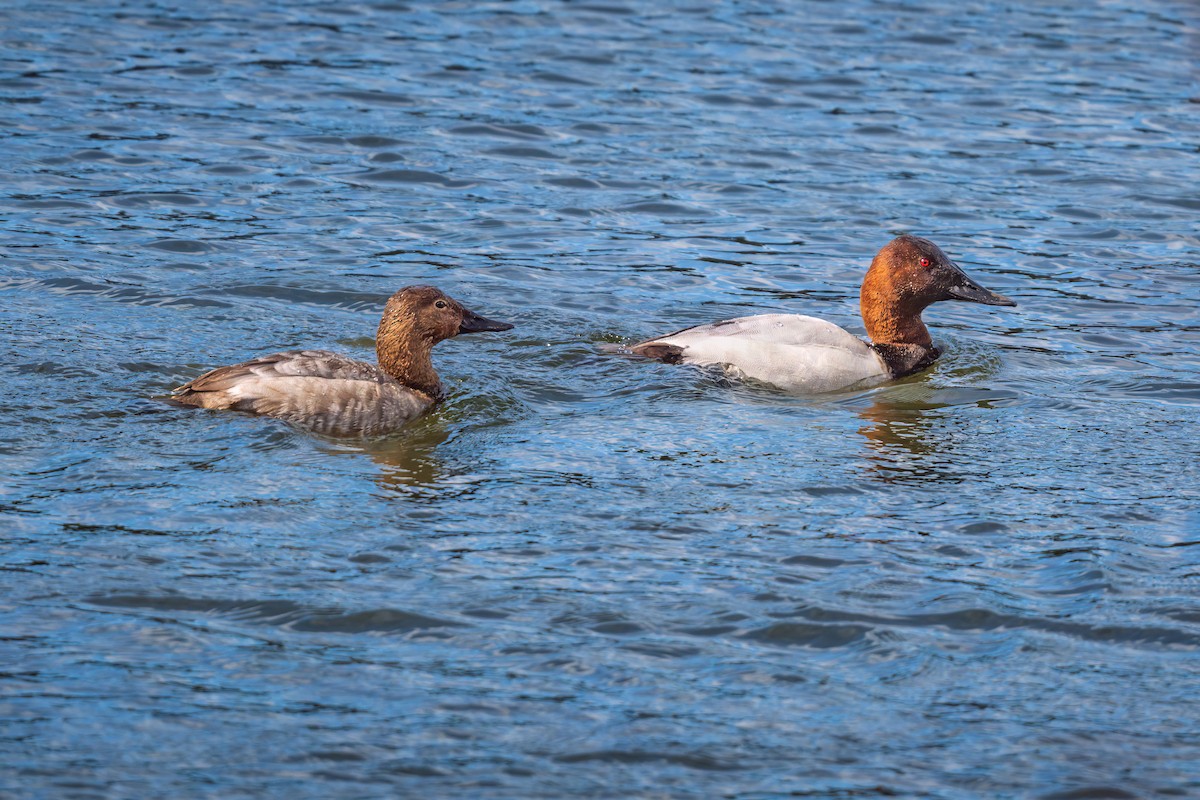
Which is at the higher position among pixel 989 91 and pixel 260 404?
pixel 989 91

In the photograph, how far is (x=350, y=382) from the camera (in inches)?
383

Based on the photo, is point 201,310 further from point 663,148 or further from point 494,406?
point 663,148

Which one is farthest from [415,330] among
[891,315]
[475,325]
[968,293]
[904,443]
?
[968,293]

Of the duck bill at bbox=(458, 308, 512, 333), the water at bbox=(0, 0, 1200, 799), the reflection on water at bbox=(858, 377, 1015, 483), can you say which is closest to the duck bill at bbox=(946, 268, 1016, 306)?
the water at bbox=(0, 0, 1200, 799)

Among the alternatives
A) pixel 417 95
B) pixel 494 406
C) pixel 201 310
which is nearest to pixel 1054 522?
pixel 494 406

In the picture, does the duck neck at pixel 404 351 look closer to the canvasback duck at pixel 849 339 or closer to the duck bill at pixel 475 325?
the duck bill at pixel 475 325

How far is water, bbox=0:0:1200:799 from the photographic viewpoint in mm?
6414

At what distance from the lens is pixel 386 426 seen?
32.2ft

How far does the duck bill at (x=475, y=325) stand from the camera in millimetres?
10422

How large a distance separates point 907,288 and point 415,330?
3711 mm

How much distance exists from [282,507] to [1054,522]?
412cm

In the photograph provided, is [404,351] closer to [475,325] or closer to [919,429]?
[475,325]

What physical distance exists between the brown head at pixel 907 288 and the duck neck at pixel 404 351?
3.42 metres

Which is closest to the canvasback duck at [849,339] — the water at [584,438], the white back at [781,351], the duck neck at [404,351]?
the white back at [781,351]
